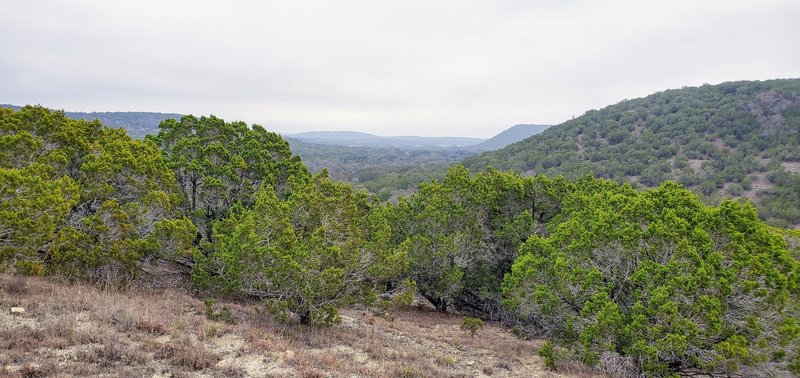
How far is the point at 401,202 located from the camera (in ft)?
63.1

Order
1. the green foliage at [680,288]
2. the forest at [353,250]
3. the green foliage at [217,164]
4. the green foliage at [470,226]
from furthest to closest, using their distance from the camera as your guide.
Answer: the green foliage at [470,226] < the green foliage at [217,164] < the forest at [353,250] < the green foliage at [680,288]

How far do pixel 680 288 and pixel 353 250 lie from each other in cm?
777

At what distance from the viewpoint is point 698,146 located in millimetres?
65062

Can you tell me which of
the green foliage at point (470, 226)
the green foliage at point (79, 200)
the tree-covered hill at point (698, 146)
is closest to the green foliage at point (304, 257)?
the green foliage at point (79, 200)

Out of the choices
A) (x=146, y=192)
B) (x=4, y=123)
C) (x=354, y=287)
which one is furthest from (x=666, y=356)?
(x=4, y=123)

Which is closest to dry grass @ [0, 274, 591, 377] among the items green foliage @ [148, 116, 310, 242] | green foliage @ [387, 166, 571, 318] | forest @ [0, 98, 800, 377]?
forest @ [0, 98, 800, 377]

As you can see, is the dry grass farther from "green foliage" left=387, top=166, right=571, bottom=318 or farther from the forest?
"green foliage" left=387, top=166, right=571, bottom=318

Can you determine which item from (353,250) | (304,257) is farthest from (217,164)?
(353,250)

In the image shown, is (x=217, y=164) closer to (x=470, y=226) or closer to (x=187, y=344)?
(x=187, y=344)

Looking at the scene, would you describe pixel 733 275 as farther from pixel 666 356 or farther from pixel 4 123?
pixel 4 123

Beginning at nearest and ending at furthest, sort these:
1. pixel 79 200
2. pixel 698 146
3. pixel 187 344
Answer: pixel 187 344, pixel 79 200, pixel 698 146

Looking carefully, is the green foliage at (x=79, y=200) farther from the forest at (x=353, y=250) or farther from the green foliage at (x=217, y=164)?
the green foliage at (x=217, y=164)

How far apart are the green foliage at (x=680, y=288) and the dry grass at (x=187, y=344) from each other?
1898mm

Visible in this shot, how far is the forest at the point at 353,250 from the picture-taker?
9.73 metres
